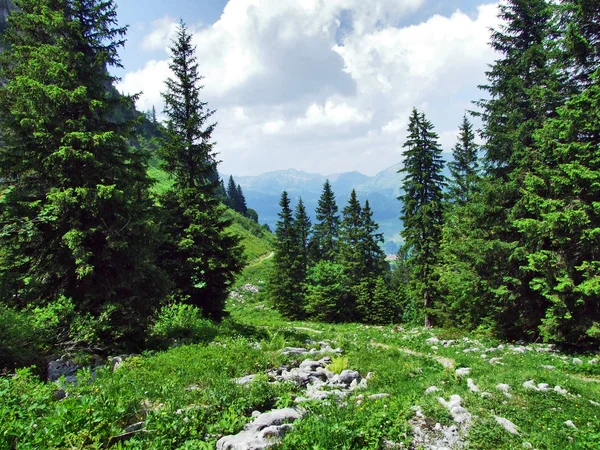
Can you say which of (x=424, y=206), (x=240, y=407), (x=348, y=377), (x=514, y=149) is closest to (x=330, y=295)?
(x=424, y=206)

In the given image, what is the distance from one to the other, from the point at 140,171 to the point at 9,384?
8.43m

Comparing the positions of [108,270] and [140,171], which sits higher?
[140,171]

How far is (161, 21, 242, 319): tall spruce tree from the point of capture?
16859 mm

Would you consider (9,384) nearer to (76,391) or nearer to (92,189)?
(76,391)

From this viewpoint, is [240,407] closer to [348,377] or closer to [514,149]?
[348,377]

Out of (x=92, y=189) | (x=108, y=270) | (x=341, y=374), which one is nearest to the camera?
(x=341, y=374)

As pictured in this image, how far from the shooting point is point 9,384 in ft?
17.2

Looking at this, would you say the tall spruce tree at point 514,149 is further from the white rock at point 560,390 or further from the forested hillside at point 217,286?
the white rock at point 560,390

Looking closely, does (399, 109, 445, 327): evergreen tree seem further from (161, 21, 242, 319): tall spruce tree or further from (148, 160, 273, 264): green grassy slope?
(148, 160, 273, 264): green grassy slope

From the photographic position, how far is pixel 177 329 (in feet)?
37.9

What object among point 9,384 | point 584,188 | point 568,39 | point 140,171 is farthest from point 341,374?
point 568,39

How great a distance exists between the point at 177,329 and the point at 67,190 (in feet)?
19.4

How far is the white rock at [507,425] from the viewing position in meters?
5.11

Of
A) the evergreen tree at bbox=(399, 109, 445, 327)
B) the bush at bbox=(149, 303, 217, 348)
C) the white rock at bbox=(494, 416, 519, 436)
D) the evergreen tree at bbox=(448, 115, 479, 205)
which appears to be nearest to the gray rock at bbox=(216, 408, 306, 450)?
the white rock at bbox=(494, 416, 519, 436)
